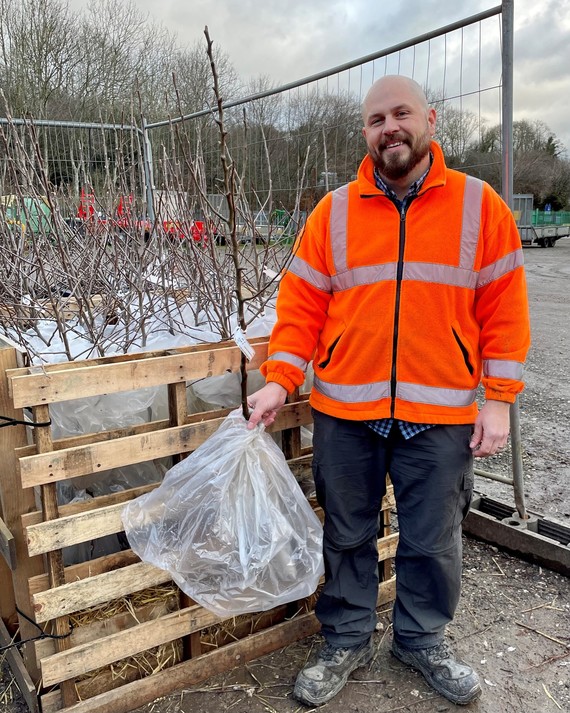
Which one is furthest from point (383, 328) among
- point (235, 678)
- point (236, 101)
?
point (236, 101)

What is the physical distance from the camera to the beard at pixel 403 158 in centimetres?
186

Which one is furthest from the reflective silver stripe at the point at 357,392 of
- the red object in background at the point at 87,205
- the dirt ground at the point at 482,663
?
the red object in background at the point at 87,205

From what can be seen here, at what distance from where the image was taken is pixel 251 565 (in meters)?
1.85

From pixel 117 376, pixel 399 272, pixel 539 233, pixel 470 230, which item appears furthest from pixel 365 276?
pixel 539 233

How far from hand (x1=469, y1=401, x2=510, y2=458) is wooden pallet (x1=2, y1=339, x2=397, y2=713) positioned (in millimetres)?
708

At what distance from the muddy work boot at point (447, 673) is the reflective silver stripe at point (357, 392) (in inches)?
37.3

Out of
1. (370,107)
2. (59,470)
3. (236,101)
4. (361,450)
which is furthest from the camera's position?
(236,101)

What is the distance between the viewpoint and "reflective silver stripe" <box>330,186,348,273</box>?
1.96 meters

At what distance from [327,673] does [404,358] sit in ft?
3.74

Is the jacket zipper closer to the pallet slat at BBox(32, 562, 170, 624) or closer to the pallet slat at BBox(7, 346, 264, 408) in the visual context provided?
the pallet slat at BBox(7, 346, 264, 408)

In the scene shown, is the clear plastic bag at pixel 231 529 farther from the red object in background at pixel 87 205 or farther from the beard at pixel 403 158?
the red object in background at pixel 87 205

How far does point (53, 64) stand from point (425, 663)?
1470cm

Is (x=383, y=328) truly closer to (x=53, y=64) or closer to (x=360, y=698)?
(x=360, y=698)

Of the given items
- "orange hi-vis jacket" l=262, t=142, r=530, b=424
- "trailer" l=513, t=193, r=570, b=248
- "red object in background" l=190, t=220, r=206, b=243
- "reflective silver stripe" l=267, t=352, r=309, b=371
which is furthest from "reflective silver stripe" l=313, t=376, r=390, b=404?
"trailer" l=513, t=193, r=570, b=248
